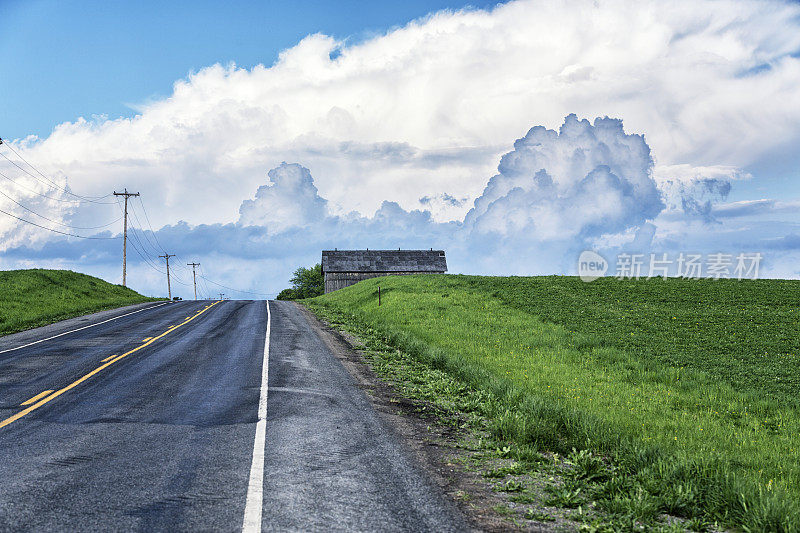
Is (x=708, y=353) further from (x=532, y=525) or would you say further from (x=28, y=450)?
(x=28, y=450)

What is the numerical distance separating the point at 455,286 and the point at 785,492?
27410 mm

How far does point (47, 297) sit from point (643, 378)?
37.8 metres

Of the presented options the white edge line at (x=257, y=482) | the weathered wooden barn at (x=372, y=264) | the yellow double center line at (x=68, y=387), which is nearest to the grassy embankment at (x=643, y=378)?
the white edge line at (x=257, y=482)

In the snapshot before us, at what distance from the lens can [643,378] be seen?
13.8m

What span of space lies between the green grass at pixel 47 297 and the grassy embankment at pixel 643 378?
48.7ft

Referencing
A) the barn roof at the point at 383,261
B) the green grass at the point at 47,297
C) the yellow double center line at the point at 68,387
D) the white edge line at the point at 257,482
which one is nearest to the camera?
the white edge line at the point at 257,482

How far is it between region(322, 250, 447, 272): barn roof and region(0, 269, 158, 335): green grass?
947 inches

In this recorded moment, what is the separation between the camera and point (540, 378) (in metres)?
13.1

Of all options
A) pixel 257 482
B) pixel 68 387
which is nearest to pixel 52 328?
pixel 68 387

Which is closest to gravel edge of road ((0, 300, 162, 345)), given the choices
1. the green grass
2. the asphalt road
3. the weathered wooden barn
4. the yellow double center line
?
the green grass

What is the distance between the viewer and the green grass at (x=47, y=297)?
28594mm

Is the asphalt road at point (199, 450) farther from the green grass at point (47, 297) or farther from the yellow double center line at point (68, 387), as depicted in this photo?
the green grass at point (47, 297)

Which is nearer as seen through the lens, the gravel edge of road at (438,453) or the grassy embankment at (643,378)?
the gravel edge of road at (438,453)

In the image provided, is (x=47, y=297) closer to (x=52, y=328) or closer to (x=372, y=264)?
(x=52, y=328)
